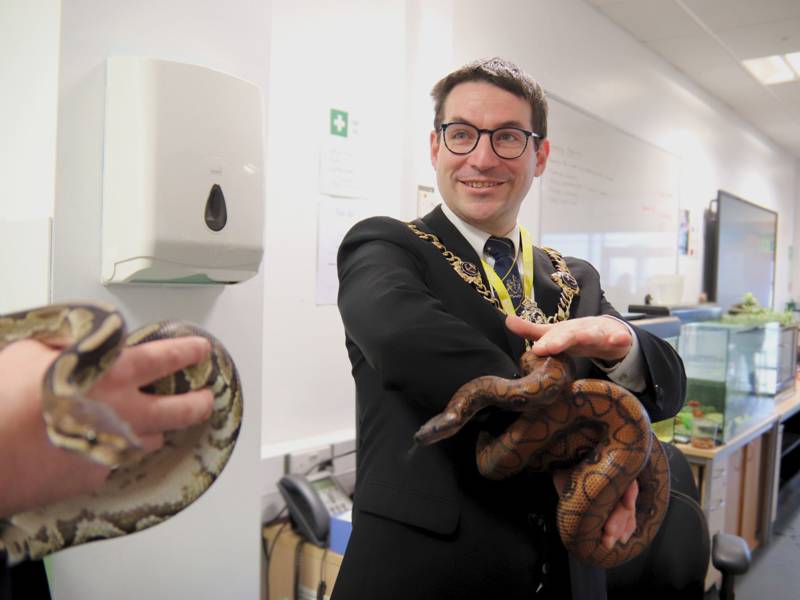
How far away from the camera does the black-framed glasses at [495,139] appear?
54.9 inches

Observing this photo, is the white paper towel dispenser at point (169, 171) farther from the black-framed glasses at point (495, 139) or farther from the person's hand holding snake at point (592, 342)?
the person's hand holding snake at point (592, 342)

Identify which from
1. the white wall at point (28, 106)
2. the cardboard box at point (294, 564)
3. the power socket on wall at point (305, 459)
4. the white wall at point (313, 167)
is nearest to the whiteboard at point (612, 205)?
the white wall at point (313, 167)

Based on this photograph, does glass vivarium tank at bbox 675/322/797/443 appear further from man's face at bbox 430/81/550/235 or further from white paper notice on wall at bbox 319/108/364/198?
man's face at bbox 430/81/550/235

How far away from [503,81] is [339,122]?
1946 millimetres

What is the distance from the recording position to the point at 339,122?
3217 mm

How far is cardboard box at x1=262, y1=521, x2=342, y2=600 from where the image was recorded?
8.43 feet

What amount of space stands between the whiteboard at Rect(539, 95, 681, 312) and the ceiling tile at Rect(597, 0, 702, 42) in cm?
92

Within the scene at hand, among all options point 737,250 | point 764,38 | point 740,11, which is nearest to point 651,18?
point 740,11

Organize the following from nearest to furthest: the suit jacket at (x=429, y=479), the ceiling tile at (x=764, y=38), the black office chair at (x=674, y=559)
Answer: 1. the suit jacket at (x=429, y=479)
2. the black office chair at (x=674, y=559)
3. the ceiling tile at (x=764, y=38)

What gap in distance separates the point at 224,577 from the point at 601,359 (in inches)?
67.8

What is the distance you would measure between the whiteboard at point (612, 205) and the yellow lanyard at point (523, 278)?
313cm

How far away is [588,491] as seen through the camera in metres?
1.08

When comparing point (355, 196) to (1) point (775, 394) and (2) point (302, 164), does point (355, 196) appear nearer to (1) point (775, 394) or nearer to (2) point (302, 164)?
(2) point (302, 164)

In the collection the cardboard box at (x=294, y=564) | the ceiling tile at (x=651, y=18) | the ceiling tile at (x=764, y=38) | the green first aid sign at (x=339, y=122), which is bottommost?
the cardboard box at (x=294, y=564)
